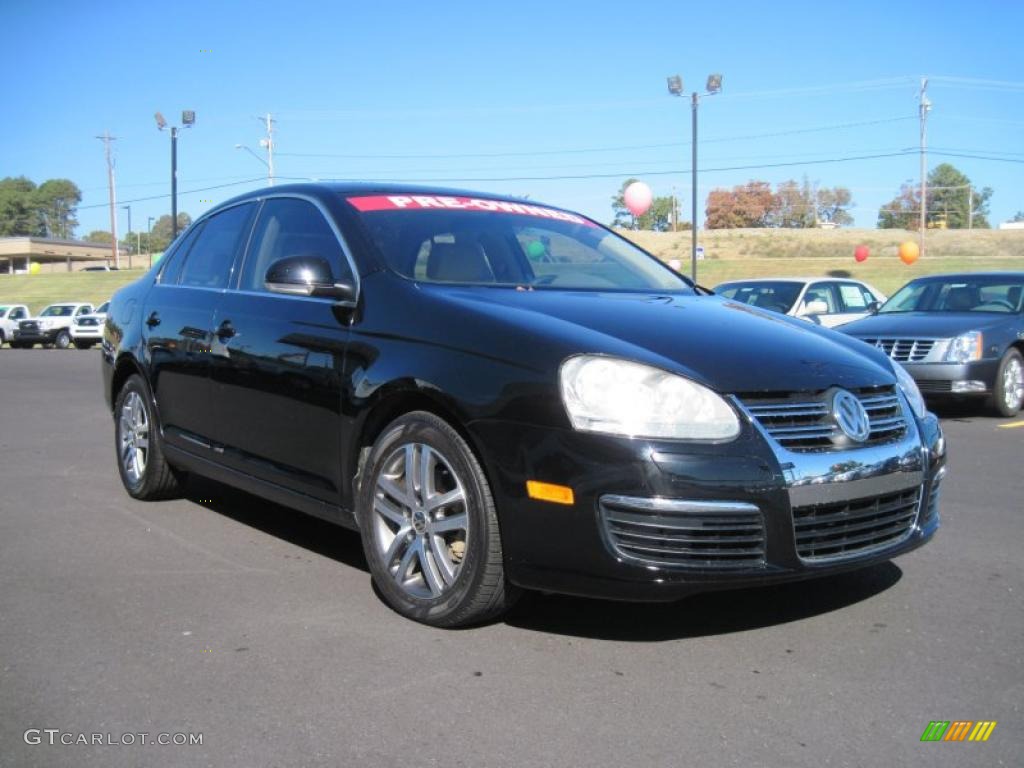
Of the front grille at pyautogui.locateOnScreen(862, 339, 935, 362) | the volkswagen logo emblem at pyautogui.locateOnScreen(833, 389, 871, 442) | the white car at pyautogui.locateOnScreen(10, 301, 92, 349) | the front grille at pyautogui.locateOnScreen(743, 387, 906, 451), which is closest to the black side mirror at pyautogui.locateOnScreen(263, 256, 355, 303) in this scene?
the front grille at pyautogui.locateOnScreen(743, 387, 906, 451)

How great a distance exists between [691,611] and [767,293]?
1065 cm

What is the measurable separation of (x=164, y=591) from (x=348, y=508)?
0.86 meters

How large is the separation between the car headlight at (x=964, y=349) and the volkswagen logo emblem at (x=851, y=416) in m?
7.28

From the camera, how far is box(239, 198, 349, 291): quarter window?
4445 millimetres

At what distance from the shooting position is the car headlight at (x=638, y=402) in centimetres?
325

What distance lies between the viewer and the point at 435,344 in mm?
3701

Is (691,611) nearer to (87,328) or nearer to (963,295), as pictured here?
(963,295)

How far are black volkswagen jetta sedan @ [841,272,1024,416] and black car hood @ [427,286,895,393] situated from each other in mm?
6411

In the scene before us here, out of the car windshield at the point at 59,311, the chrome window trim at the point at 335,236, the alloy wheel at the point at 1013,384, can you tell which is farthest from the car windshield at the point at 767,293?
the car windshield at the point at 59,311

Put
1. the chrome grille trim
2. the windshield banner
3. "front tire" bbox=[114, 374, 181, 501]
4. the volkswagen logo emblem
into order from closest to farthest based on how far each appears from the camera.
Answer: the volkswagen logo emblem, the windshield banner, "front tire" bbox=[114, 374, 181, 501], the chrome grille trim

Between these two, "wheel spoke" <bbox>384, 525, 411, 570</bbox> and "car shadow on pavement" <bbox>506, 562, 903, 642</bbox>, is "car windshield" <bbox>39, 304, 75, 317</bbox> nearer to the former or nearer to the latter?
"wheel spoke" <bbox>384, 525, 411, 570</bbox>

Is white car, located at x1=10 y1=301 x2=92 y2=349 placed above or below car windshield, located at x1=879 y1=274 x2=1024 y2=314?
below

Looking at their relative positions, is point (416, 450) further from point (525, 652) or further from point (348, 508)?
point (525, 652)

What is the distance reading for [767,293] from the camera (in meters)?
14.0
